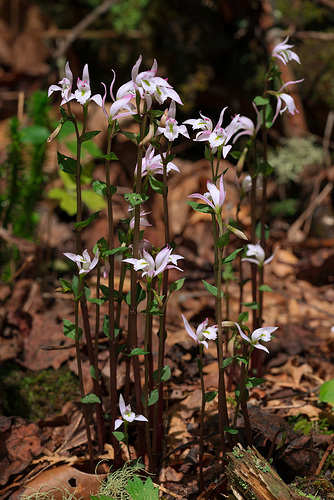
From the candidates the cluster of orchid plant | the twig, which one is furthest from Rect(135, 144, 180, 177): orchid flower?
the twig

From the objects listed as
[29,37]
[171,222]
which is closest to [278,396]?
[171,222]

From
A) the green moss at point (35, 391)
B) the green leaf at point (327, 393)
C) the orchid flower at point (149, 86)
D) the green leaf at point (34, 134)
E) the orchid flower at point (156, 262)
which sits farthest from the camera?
the green leaf at point (34, 134)

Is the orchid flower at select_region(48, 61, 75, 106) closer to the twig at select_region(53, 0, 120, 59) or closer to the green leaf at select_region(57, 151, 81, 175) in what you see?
the green leaf at select_region(57, 151, 81, 175)

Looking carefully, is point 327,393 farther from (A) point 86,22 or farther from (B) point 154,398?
(A) point 86,22

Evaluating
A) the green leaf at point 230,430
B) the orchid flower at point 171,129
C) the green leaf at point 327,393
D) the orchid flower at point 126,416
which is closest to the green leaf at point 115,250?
the orchid flower at point 171,129

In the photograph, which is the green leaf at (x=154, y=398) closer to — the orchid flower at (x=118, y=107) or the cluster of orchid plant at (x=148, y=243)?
the cluster of orchid plant at (x=148, y=243)

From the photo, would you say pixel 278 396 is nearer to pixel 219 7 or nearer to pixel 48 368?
pixel 48 368

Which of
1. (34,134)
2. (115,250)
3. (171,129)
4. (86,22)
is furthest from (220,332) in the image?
(86,22)
